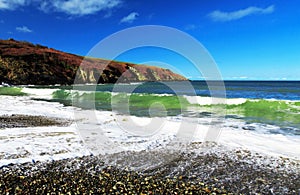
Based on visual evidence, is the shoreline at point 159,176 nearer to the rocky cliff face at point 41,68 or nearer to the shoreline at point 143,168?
the shoreline at point 143,168

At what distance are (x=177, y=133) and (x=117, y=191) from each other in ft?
15.6

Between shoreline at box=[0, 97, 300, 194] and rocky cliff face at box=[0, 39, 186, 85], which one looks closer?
shoreline at box=[0, 97, 300, 194]

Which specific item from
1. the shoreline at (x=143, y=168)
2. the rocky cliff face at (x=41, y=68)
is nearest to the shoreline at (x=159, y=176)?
the shoreline at (x=143, y=168)

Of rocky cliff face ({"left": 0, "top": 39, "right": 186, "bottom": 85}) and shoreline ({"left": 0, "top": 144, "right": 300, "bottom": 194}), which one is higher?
rocky cliff face ({"left": 0, "top": 39, "right": 186, "bottom": 85})

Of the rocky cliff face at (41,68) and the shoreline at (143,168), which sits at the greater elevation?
the rocky cliff face at (41,68)

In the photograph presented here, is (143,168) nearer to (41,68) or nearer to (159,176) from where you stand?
(159,176)

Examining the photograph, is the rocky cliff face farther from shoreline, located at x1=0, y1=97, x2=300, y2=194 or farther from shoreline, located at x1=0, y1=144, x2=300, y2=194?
shoreline, located at x1=0, y1=144, x2=300, y2=194

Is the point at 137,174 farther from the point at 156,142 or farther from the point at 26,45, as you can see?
the point at 26,45

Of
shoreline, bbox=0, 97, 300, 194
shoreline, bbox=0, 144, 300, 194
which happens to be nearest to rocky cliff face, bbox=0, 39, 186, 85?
shoreline, bbox=0, 97, 300, 194

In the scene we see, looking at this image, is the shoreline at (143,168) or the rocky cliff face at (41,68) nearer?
the shoreline at (143,168)

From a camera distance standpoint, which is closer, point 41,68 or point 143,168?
point 143,168

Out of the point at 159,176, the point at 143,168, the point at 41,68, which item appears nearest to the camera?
the point at 159,176

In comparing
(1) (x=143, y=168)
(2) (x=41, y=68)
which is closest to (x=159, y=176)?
(1) (x=143, y=168)

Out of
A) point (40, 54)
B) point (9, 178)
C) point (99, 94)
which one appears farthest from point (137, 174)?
point (40, 54)
